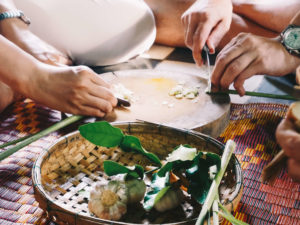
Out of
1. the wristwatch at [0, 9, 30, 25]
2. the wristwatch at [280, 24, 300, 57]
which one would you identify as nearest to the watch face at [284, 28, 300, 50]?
the wristwatch at [280, 24, 300, 57]

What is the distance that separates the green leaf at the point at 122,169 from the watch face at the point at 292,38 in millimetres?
834

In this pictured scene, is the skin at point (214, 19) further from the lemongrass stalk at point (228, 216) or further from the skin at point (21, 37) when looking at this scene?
the lemongrass stalk at point (228, 216)

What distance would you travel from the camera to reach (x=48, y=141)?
45.9 inches

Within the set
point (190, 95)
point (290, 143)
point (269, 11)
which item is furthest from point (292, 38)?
point (290, 143)

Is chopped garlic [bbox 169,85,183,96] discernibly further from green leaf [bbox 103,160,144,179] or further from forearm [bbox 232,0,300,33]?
forearm [bbox 232,0,300,33]

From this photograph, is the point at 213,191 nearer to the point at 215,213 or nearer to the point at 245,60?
the point at 215,213

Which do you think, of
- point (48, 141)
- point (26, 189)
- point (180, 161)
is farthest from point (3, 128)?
point (180, 161)

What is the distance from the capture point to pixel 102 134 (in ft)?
2.50

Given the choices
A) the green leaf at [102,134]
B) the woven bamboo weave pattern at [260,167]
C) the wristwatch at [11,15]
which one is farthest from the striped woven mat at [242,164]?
the wristwatch at [11,15]

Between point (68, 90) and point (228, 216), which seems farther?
point (68, 90)

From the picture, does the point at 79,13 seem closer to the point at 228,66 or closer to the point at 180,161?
the point at 228,66

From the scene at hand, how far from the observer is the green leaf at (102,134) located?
755 millimetres

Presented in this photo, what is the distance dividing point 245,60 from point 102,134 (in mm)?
641

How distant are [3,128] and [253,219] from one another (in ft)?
2.85
